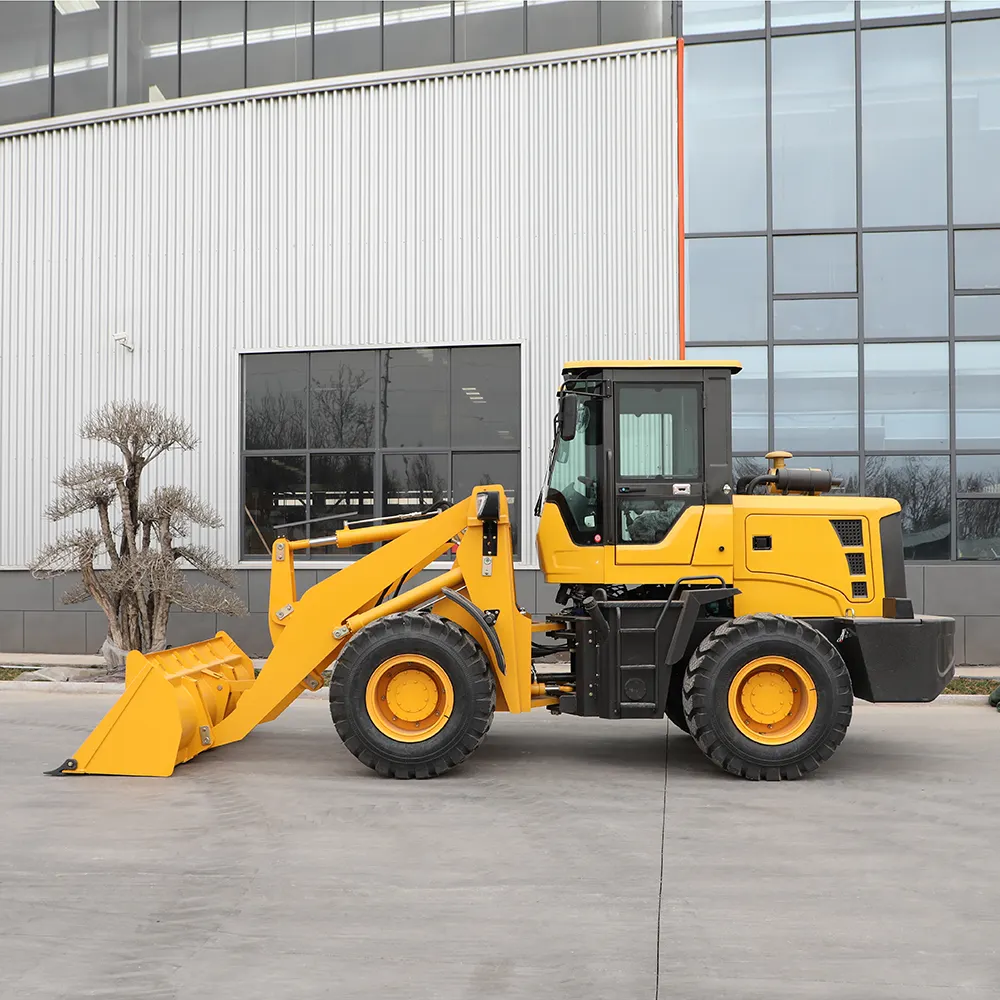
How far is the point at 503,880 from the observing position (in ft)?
18.1

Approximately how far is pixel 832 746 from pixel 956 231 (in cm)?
953

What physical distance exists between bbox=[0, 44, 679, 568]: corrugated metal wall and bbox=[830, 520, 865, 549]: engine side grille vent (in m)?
6.92

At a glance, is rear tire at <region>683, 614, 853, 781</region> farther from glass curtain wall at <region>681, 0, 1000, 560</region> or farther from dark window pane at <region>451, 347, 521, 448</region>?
dark window pane at <region>451, 347, 521, 448</region>

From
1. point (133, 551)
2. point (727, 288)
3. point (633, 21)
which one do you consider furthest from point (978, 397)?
point (133, 551)

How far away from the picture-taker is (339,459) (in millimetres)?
15836

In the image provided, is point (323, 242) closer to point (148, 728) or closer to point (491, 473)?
point (491, 473)

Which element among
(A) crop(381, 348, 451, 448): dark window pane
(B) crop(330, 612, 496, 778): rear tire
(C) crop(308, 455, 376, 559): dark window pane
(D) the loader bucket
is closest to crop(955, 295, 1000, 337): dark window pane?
(A) crop(381, 348, 451, 448): dark window pane

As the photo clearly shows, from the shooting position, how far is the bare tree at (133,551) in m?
13.6

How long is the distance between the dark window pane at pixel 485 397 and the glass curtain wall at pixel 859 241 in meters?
2.57

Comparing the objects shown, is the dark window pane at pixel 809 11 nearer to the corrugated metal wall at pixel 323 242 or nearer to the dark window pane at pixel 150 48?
the corrugated metal wall at pixel 323 242

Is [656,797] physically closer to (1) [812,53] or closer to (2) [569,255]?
(2) [569,255]

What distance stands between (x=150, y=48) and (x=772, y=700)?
14260 mm

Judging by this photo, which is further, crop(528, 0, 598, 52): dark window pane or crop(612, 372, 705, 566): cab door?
crop(528, 0, 598, 52): dark window pane

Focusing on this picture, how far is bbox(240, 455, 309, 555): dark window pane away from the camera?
52.2 ft
